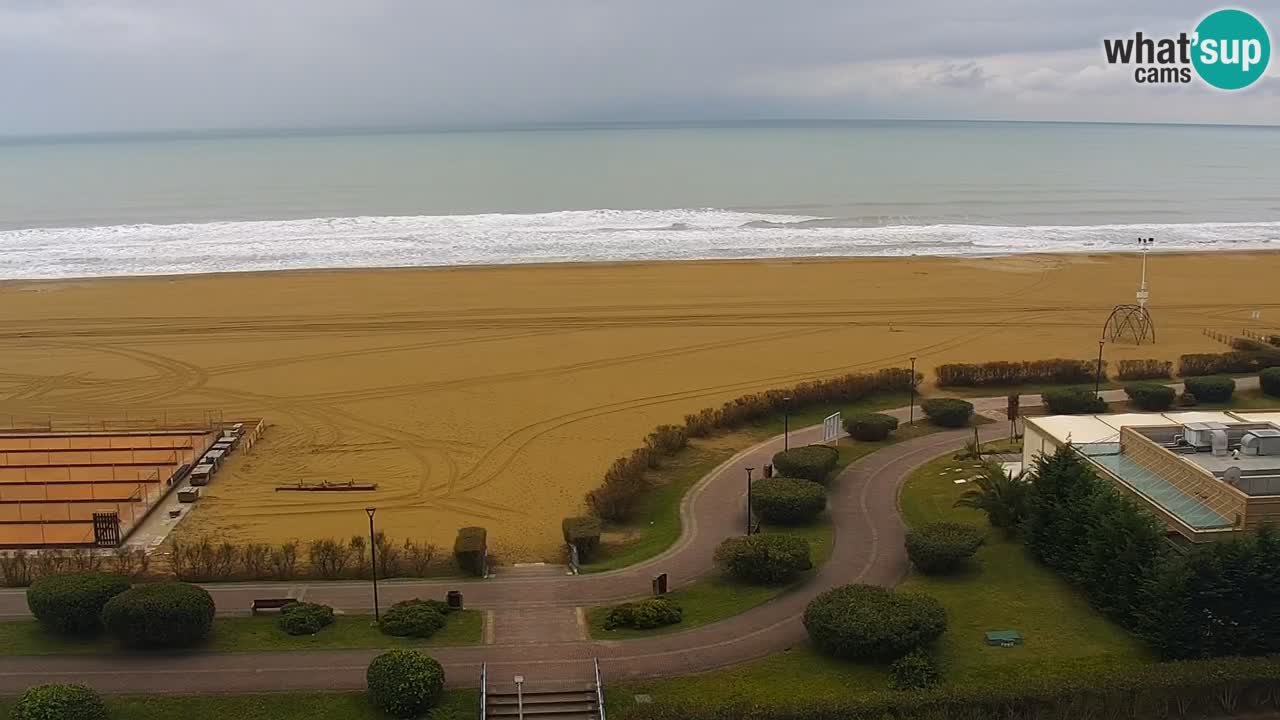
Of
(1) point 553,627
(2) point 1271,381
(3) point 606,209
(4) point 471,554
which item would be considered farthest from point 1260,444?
(3) point 606,209

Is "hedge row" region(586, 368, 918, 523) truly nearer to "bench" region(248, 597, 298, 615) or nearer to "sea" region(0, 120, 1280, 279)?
"bench" region(248, 597, 298, 615)

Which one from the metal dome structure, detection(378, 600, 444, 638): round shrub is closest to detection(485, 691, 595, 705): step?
detection(378, 600, 444, 638): round shrub

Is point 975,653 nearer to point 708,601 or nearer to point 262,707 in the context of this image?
point 708,601

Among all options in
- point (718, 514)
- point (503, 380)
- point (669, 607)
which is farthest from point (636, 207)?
point (669, 607)

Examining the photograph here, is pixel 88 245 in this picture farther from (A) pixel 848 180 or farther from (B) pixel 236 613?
(A) pixel 848 180

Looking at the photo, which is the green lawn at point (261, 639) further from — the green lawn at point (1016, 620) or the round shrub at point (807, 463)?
the round shrub at point (807, 463)
